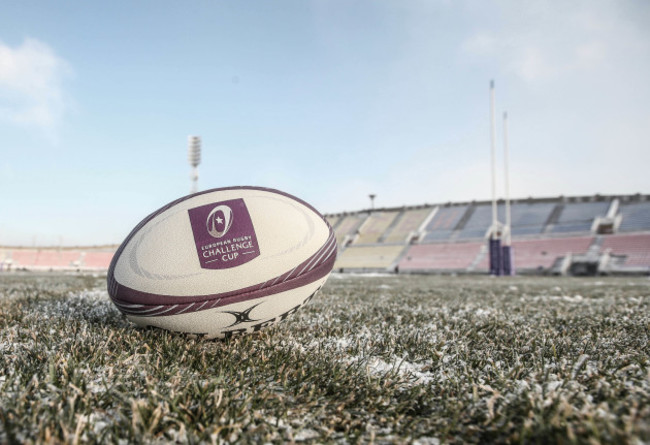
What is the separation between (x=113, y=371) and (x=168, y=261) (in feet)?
2.41

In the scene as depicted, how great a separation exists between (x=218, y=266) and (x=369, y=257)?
35311 millimetres

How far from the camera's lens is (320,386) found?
1.48m

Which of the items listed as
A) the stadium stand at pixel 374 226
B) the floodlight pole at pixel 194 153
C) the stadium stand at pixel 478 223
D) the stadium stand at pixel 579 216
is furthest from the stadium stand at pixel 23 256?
the stadium stand at pixel 579 216

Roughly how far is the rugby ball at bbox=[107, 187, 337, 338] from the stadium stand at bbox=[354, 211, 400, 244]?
38055 mm

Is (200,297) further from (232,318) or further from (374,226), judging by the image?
(374,226)

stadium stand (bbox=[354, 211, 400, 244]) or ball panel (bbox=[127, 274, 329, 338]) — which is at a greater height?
ball panel (bbox=[127, 274, 329, 338])

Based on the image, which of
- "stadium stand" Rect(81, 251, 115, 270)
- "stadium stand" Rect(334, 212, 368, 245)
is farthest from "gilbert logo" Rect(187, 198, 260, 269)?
"stadium stand" Rect(81, 251, 115, 270)

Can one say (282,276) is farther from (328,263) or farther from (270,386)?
(270,386)

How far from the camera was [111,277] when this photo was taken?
2.39 meters

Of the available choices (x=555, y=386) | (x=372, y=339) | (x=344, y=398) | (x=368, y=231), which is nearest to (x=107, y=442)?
(x=344, y=398)

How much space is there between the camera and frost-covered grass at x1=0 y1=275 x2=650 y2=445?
1.06m

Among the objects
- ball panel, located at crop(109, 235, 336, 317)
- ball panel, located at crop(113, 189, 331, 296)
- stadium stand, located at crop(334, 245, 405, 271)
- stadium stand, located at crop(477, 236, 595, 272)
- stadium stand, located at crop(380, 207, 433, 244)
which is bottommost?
stadium stand, located at crop(334, 245, 405, 271)

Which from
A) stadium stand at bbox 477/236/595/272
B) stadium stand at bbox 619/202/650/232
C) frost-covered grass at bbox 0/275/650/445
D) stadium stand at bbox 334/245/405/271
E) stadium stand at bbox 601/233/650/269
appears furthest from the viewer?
stadium stand at bbox 334/245/405/271

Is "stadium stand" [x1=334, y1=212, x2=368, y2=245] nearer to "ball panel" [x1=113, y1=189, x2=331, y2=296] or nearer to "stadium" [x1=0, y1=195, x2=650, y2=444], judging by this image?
"stadium" [x1=0, y1=195, x2=650, y2=444]
